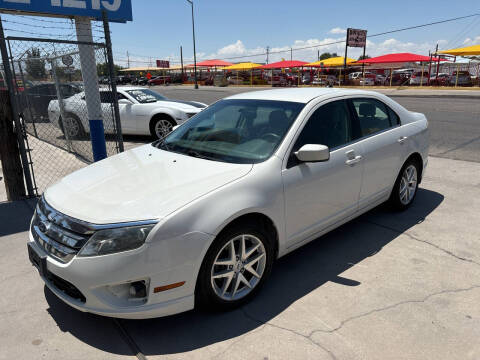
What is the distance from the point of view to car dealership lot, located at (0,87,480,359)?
2465mm

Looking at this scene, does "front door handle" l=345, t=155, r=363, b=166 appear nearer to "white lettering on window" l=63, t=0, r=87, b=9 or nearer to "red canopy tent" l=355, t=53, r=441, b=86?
"white lettering on window" l=63, t=0, r=87, b=9

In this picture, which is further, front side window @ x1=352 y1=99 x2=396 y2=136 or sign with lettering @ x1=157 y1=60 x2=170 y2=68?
sign with lettering @ x1=157 y1=60 x2=170 y2=68

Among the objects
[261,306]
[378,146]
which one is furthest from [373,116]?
[261,306]

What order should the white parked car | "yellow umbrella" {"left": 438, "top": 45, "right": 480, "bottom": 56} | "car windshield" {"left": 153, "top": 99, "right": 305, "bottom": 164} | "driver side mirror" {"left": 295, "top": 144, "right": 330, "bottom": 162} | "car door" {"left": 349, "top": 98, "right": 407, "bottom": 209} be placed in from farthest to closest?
"yellow umbrella" {"left": 438, "top": 45, "right": 480, "bottom": 56} → the white parked car → "car door" {"left": 349, "top": 98, "right": 407, "bottom": 209} → "car windshield" {"left": 153, "top": 99, "right": 305, "bottom": 164} → "driver side mirror" {"left": 295, "top": 144, "right": 330, "bottom": 162}

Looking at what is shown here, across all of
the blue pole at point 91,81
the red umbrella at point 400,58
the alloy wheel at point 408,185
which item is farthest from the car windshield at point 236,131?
the red umbrella at point 400,58

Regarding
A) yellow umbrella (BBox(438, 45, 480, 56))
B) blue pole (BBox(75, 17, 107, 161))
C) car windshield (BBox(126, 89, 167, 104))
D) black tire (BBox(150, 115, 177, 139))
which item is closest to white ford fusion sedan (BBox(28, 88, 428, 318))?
blue pole (BBox(75, 17, 107, 161))

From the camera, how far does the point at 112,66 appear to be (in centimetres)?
573

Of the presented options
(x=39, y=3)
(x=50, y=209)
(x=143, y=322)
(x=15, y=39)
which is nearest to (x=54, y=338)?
(x=143, y=322)

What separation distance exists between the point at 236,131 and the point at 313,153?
0.86 meters

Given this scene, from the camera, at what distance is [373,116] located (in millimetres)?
4094

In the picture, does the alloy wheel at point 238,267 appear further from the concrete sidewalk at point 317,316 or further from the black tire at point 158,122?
the black tire at point 158,122

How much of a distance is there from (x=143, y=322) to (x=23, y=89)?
8.37 meters

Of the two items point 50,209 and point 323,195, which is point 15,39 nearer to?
point 50,209

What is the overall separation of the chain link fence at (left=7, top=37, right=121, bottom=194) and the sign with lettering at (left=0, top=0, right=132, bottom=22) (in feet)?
1.61
